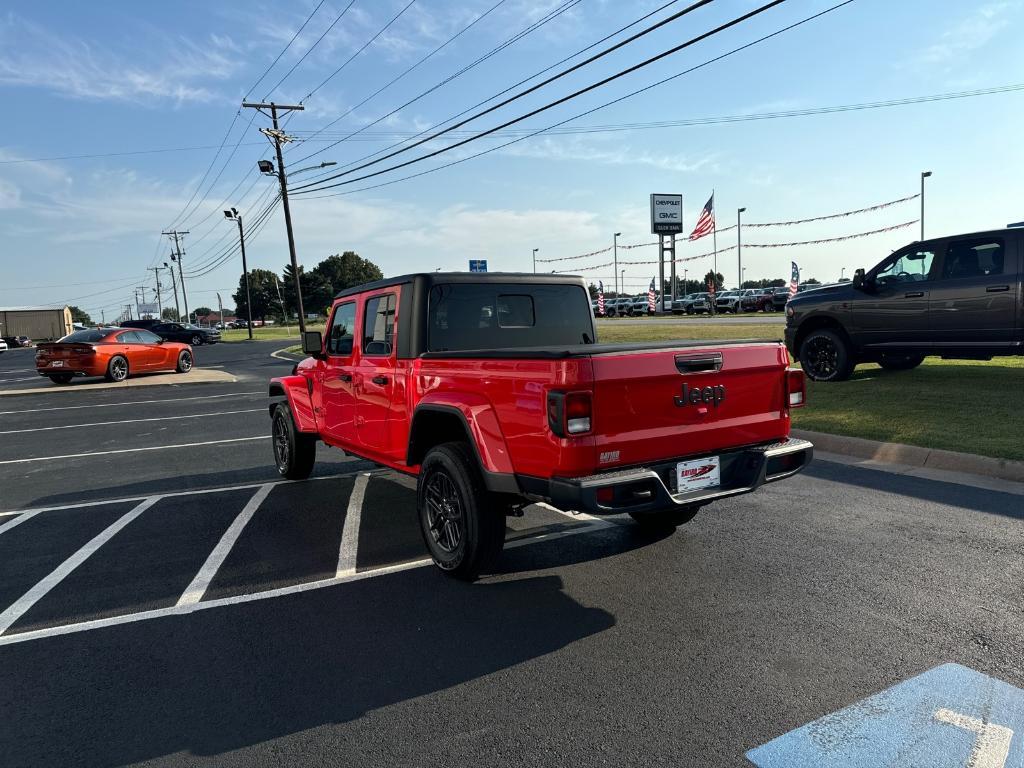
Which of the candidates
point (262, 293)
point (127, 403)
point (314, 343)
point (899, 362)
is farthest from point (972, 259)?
point (262, 293)

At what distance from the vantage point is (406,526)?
5598mm

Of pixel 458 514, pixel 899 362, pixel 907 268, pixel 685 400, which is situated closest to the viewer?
pixel 685 400

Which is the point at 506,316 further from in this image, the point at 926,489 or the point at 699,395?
the point at 926,489

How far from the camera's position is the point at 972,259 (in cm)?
966

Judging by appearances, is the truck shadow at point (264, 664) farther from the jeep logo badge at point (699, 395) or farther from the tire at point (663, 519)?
the jeep logo badge at point (699, 395)

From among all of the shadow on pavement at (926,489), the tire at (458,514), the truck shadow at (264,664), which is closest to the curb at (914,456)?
the shadow on pavement at (926,489)

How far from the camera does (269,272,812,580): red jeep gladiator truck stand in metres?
3.57

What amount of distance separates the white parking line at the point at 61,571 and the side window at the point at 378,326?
255 cm

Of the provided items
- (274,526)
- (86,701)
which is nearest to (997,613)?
(86,701)

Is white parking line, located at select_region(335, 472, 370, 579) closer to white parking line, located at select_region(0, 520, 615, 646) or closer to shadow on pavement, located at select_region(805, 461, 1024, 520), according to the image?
white parking line, located at select_region(0, 520, 615, 646)

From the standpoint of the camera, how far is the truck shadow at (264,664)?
284cm

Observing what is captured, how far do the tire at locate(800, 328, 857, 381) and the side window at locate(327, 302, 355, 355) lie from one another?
7901 mm

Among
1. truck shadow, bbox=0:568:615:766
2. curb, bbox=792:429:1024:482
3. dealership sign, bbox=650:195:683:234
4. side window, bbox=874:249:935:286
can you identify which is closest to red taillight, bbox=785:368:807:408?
truck shadow, bbox=0:568:615:766

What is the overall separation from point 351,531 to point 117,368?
17.3m
